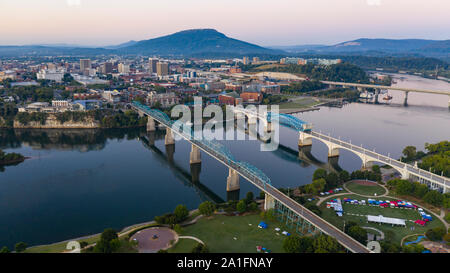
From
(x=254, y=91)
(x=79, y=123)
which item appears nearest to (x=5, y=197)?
(x=79, y=123)

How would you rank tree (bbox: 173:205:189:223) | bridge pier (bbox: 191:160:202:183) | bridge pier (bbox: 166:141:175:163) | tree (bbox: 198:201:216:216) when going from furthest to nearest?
bridge pier (bbox: 166:141:175:163), bridge pier (bbox: 191:160:202:183), tree (bbox: 198:201:216:216), tree (bbox: 173:205:189:223)

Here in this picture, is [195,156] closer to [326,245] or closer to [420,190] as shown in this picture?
[326,245]

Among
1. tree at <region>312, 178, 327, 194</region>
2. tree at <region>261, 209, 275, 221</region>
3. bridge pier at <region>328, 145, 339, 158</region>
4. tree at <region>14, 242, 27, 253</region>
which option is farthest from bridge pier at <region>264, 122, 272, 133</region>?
tree at <region>14, 242, 27, 253</region>

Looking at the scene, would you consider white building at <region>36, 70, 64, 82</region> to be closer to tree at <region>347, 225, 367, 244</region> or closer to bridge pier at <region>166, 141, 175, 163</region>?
bridge pier at <region>166, 141, 175, 163</region>

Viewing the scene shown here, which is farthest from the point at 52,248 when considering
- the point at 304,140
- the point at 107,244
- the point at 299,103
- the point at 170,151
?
the point at 299,103

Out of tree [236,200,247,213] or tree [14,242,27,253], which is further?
tree [236,200,247,213]

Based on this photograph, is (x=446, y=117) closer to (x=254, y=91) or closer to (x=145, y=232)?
(x=254, y=91)
